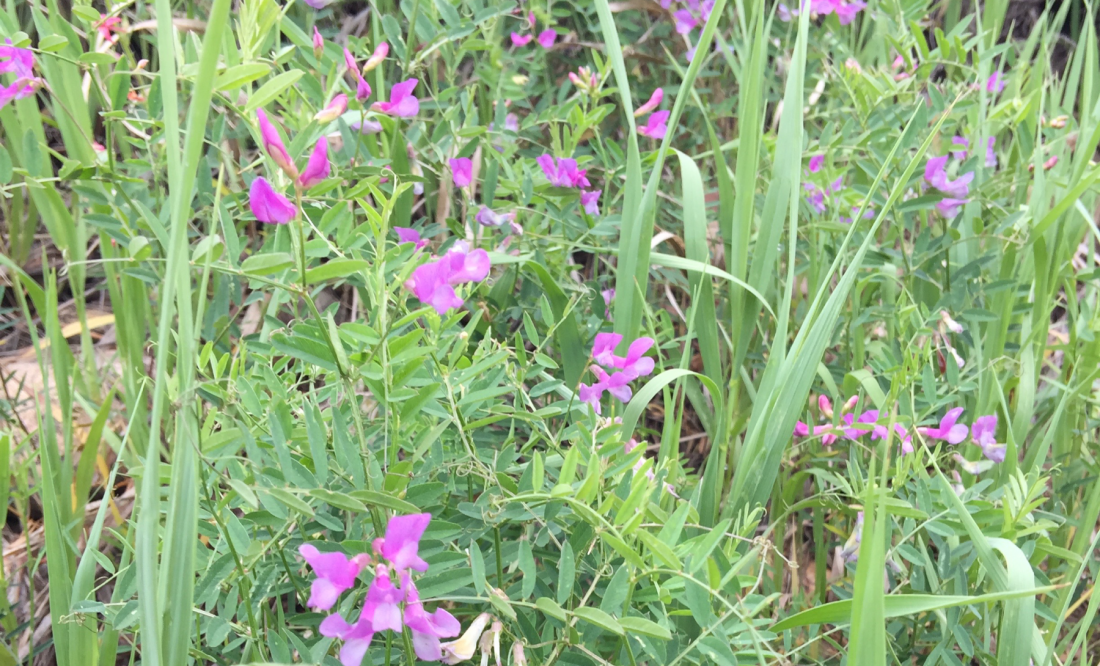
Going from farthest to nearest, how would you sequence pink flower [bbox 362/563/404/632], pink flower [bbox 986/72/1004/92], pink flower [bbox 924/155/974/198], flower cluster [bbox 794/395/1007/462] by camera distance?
1. pink flower [bbox 986/72/1004/92]
2. pink flower [bbox 924/155/974/198]
3. flower cluster [bbox 794/395/1007/462]
4. pink flower [bbox 362/563/404/632]

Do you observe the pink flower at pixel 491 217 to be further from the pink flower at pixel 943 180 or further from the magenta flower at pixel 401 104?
the pink flower at pixel 943 180

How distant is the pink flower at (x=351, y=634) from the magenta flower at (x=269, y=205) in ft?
0.97

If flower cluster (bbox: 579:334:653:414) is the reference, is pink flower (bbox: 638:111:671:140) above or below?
above

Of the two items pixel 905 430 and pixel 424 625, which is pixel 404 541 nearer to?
pixel 424 625

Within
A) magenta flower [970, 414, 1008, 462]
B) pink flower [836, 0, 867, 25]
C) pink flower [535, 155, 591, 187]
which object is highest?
pink flower [836, 0, 867, 25]

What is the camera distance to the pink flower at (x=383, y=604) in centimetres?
60

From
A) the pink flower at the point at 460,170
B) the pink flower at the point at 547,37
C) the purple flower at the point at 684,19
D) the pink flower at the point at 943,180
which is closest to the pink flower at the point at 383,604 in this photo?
the pink flower at the point at 460,170

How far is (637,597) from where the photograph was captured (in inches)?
30.1

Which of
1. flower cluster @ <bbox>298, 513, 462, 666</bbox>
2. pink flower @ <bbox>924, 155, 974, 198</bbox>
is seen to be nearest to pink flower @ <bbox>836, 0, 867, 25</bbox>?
pink flower @ <bbox>924, 155, 974, 198</bbox>

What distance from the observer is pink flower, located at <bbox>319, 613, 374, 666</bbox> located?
629mm

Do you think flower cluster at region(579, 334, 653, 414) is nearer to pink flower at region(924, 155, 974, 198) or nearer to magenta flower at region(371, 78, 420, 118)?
magenta flower at region(371, 78, 420, 118)

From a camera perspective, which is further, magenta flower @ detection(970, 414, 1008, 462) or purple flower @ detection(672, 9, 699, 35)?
purple flower @ detection(672, 9, 699, 35)

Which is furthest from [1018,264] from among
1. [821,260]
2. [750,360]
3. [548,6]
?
[548,6]

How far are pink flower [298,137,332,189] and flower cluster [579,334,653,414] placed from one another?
378 millimetres
